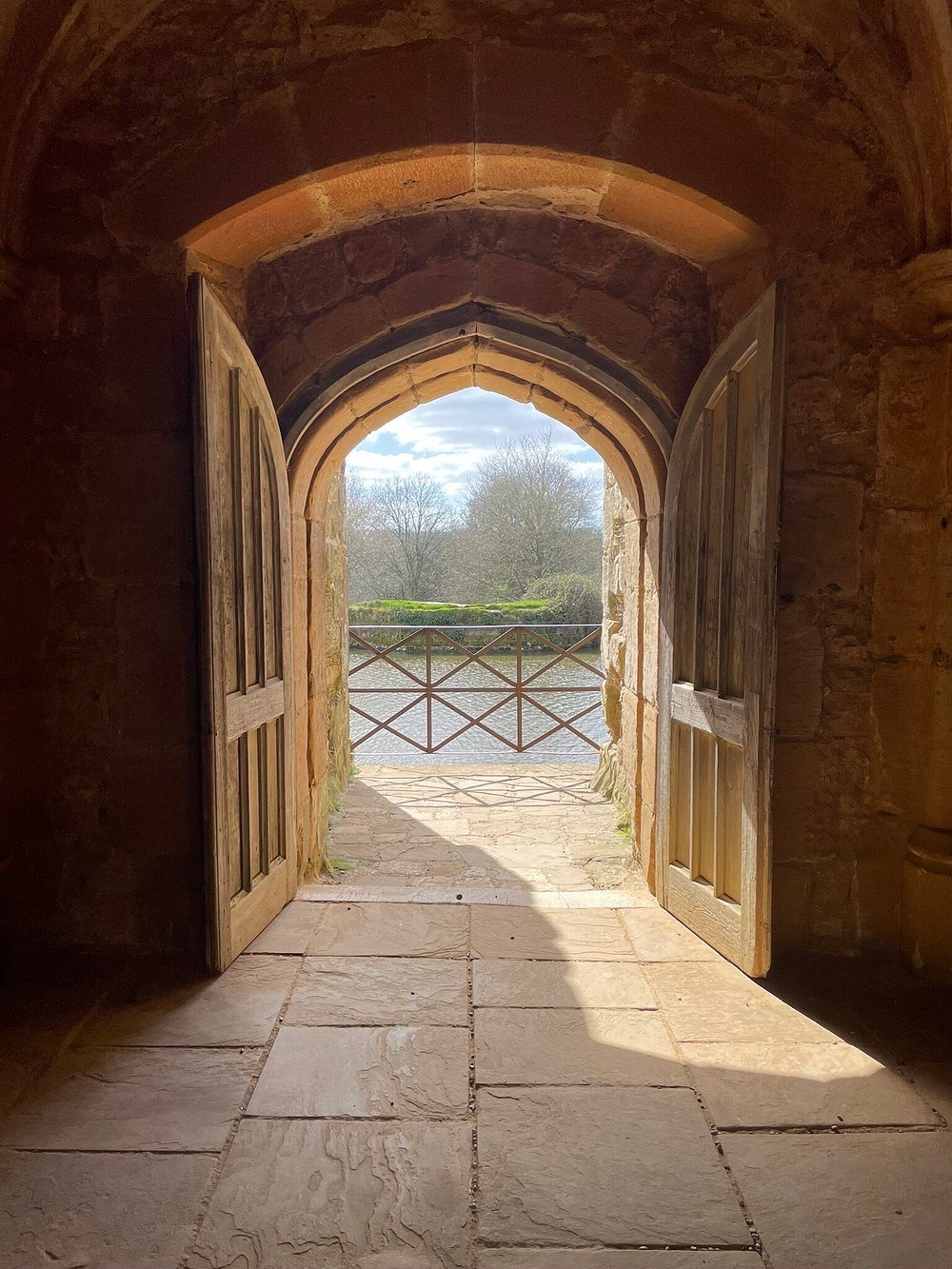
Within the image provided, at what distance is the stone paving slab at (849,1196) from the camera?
1550 mm

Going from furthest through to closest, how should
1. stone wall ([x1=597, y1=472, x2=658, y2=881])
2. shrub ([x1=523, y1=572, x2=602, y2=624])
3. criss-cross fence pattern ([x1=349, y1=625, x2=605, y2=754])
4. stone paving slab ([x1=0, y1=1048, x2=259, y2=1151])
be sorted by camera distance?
shrub ([x1=523, y1=572, x2=602, y2=624])
criss-cross fence pattern ([x1=349, y1=625, x2=605, y2=754])
stone wall ([x1=597, y1=472, x2=658, y2=881])
stone paving slab ([x1=0, y1=1048, x2=259, y2=1151])

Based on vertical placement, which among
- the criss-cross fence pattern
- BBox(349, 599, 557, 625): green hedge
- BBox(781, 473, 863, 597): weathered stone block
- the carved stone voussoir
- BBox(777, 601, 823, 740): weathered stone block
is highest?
the carved stone voussoir

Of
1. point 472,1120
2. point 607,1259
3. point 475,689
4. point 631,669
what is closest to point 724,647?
point 631,669

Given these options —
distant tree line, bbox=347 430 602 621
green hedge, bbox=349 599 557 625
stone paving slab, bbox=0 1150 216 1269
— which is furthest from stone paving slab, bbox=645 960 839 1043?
distant tree line, bbox=347 430 602 621

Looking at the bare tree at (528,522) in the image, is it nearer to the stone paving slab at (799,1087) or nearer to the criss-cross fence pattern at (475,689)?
the criss-cross fence pattern at (475,689)

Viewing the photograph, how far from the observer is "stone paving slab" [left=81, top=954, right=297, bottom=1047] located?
88.7 inches

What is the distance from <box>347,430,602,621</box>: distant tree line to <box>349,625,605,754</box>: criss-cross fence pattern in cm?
640

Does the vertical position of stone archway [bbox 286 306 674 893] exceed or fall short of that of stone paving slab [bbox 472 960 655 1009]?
it exceeds it

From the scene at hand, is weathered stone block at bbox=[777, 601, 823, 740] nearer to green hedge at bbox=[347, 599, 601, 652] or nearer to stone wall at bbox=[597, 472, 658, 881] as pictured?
stone wall at bbox=[597, 472, 658, 881]

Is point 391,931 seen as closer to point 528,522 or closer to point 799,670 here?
point 799,670

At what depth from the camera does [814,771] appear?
2658 millimetres

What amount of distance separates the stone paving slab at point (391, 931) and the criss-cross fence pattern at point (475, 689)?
3.21 m

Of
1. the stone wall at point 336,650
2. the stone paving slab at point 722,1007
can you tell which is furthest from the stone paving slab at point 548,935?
the stone wall at point 336,650

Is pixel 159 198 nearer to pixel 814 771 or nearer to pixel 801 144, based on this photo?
pixel 801 144
